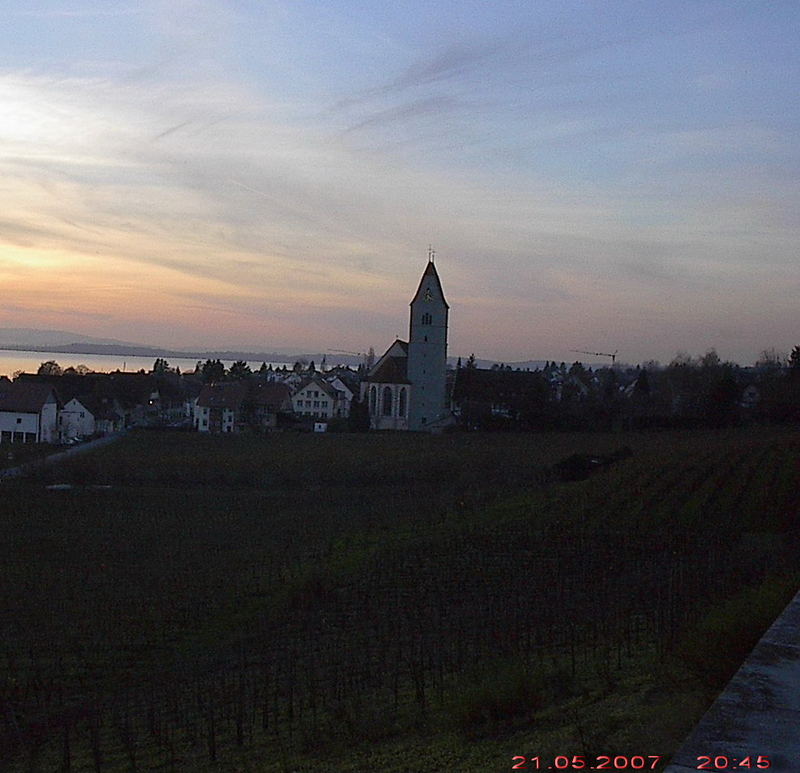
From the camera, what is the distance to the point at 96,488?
32062 mm

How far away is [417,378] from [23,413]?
1094 inches

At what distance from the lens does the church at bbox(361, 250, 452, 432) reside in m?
68.2

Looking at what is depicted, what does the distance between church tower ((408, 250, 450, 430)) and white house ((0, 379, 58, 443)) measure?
25984mm

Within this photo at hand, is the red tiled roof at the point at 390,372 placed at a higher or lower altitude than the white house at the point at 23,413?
higher

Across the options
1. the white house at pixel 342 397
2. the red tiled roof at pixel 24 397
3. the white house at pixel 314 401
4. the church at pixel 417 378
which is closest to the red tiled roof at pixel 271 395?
the white house at pixel 314 401

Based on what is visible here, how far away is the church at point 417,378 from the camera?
68188 mm

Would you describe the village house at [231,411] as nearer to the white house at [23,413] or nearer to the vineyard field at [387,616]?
the white house at [23,413]

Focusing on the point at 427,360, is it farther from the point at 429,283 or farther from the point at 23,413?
the point at 23,413

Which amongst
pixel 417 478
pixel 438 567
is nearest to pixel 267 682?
pixel 438 567

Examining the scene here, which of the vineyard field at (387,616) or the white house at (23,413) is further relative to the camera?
the white house at (23,413)

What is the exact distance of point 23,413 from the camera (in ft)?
170

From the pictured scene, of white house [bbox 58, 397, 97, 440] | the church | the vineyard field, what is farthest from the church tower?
the vineyard field

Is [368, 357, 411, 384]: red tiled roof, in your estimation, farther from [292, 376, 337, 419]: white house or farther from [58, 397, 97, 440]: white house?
[58, 397, 97, 440]: white house

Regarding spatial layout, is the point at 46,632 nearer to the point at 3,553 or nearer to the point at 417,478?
the point at 3,553
